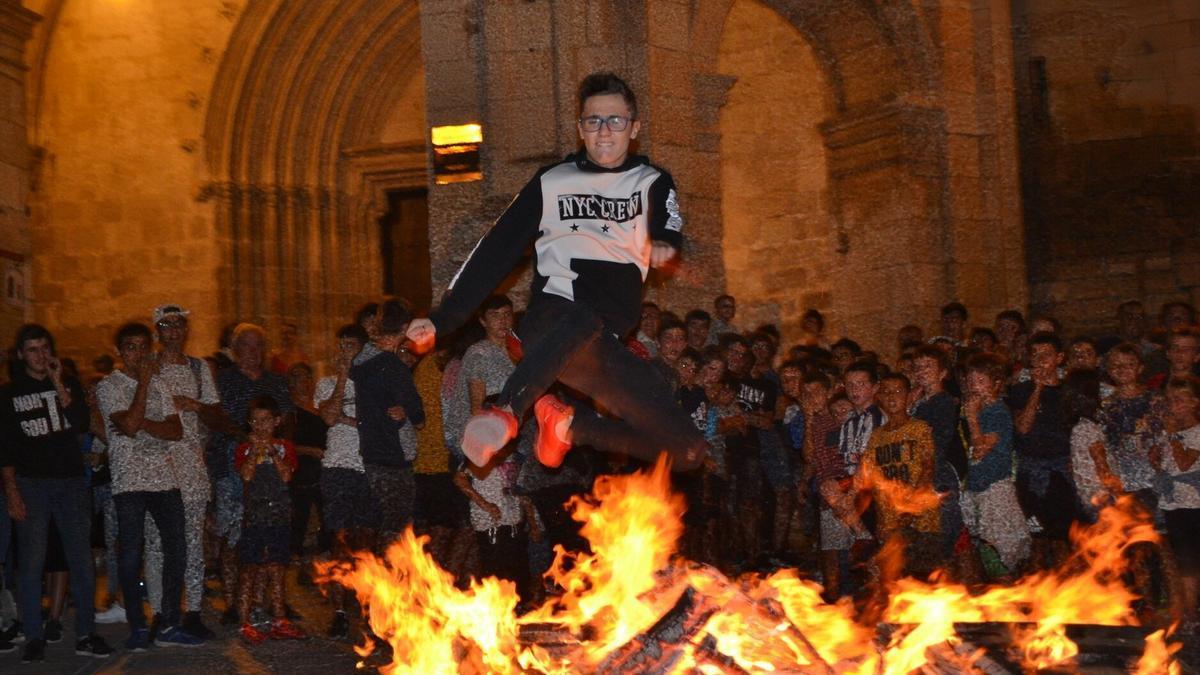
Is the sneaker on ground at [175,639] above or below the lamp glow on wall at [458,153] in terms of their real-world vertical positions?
below

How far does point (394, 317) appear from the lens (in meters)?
8.62

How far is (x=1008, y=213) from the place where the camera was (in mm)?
14125

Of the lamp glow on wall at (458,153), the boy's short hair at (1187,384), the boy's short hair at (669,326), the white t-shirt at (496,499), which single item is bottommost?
the white t-shirt at (496,499)

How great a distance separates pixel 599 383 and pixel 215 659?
3.20 meters

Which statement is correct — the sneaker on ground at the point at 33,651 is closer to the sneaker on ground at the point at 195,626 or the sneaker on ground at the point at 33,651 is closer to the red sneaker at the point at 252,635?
the sneaker on ground at the point at 195,626

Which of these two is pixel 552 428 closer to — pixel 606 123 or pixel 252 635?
pixel 606 123

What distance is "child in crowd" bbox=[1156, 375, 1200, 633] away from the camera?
7812 millimetres

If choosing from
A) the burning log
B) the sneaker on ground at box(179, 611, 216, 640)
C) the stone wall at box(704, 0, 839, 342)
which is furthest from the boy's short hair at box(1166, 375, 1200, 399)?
the stone wall at box(704, 0, 839, 342)

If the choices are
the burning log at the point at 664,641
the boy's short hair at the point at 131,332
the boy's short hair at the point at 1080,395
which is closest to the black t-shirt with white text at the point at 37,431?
the boy's short hair at the point at 131,332

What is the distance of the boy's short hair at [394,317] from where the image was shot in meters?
8.59

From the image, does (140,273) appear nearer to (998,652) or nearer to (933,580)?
(933,580)

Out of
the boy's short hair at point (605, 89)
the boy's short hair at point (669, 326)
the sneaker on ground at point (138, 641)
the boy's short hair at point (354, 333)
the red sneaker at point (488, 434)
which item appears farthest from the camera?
the boy's short hair at point (669, 326)

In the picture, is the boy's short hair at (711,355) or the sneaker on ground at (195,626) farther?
the boy's short hair at (711,355)

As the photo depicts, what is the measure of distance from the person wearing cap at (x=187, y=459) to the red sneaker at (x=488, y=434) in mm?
3350
